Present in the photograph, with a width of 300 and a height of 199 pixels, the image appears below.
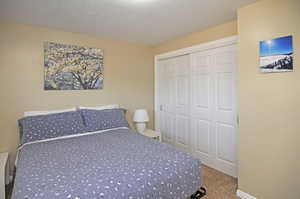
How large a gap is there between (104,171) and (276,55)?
1959 mm

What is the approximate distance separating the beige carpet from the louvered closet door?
0.42 feet

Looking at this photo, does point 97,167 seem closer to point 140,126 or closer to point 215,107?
point 140,126

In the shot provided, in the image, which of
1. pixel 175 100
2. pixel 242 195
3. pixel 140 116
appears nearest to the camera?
pixel 242 195

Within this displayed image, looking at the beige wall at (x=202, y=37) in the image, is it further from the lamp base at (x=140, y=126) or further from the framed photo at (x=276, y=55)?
the lamp base at (x=140, y=126)

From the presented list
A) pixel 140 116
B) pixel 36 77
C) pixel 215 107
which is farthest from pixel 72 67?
pixel 215 107

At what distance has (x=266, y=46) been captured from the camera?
1837mm

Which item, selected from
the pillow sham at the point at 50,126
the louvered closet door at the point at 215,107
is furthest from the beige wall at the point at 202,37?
the pillow sham at the point at 50,126

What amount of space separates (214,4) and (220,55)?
0.87 meters

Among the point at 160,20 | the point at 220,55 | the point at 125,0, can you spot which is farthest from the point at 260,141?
the point at 125,0

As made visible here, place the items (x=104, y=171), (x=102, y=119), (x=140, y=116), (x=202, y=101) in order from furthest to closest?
(x=140, y=116) → (x=202, y=101) → (x=102, y=119) → (x=104, y=171)

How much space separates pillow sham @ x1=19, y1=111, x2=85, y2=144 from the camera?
7.37ft

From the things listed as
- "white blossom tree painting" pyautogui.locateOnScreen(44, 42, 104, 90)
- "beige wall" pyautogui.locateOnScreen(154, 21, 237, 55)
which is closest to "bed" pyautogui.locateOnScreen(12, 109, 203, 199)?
"white blossom tree painting" pyautogui.locateOnScreen(44, 42, 104, 90)

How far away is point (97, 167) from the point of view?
4.78 ft

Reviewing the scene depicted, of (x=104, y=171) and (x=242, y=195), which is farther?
(x=242, y=195)
